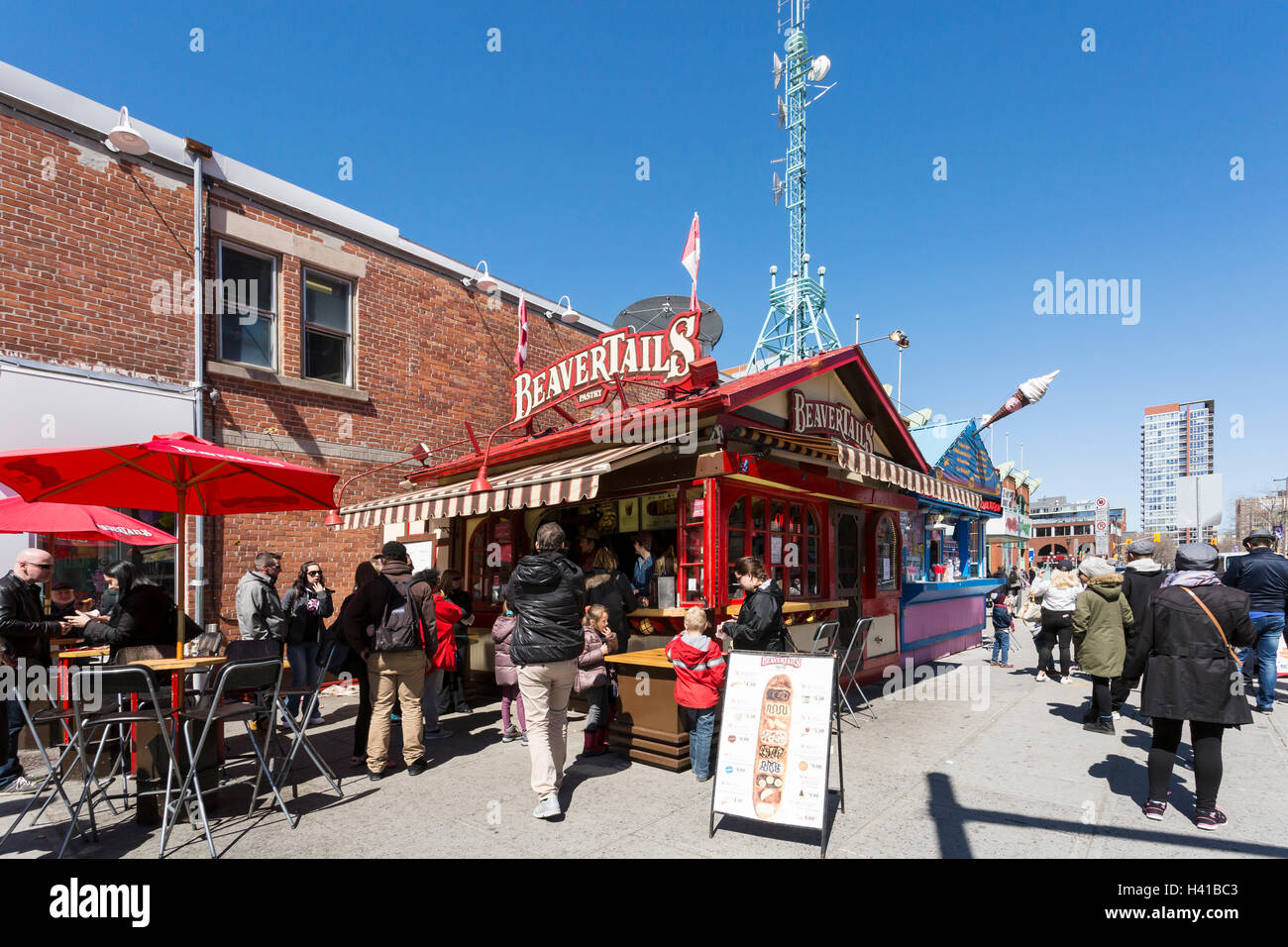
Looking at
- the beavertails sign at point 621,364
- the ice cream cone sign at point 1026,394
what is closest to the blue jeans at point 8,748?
the beavertails sign at point 621,364

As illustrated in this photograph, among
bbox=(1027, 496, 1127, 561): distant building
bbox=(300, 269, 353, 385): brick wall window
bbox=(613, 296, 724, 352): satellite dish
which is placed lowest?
bbox=(1027, 496, 1127, 561): distant building

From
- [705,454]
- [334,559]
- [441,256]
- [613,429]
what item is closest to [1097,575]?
[705,454]

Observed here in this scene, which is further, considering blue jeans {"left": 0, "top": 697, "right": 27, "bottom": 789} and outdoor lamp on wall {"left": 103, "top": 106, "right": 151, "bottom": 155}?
outdoor lamp on wall {"left": 103, "top": 106, "right": 151, "bottom": 155}

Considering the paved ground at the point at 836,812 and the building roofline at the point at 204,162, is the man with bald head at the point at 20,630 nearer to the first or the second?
the paved ground at the point at 836,812

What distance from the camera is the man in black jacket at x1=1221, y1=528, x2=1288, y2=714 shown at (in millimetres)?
7840

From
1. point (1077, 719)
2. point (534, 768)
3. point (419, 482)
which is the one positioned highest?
point (419, 482)

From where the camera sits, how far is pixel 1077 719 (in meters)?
7.55

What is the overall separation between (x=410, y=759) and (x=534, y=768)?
158 cm

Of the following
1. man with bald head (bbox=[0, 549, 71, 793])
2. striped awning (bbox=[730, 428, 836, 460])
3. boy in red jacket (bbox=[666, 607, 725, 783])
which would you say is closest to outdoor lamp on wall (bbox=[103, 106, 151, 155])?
Answer: man with bald head (bbox=[0, 549, 71, 793])

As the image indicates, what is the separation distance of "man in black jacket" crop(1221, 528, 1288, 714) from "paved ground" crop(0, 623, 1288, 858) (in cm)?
147

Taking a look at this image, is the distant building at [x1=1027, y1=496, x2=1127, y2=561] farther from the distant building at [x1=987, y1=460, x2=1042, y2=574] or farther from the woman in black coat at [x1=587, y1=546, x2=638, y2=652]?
the woman in black coat at [x1=587, y1=546, x2=638, y2=652]

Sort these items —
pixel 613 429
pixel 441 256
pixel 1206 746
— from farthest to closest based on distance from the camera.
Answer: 1. pixel 441 256
2. pixel 613 429
3. pixel 1206 746

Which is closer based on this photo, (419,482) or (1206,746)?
(1206,746)
